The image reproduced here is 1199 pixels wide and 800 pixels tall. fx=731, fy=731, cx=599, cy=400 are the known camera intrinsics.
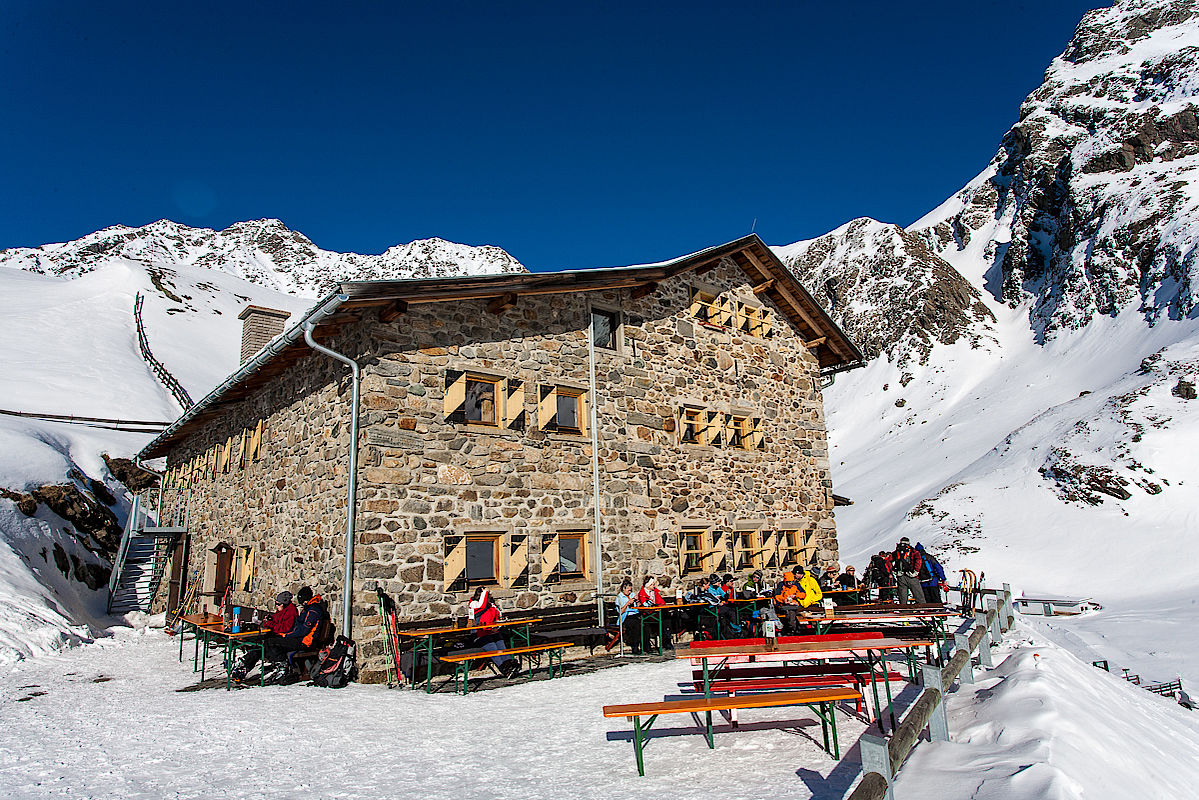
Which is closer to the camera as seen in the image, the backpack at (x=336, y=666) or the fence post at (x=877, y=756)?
the fence post at (x=877, y=756)

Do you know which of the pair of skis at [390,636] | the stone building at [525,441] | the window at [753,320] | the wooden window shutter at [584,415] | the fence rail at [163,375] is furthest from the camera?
the fence rail at [163,375]

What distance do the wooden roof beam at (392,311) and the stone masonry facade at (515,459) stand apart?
0.31ft

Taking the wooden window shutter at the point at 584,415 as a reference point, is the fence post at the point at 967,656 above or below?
below

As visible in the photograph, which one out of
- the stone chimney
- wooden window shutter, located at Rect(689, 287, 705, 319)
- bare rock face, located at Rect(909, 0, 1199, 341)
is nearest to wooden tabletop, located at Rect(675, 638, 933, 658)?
wooden window shutter, located at Rect(689, 287, 705, 319)

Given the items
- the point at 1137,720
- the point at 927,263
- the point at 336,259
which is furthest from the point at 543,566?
the point at 336,259

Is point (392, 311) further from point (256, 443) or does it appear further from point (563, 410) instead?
point (256, 443)

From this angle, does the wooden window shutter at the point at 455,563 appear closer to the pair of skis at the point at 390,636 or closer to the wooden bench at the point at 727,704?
the pair of skis at the point at 390,636

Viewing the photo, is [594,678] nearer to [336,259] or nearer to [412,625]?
[412,625]

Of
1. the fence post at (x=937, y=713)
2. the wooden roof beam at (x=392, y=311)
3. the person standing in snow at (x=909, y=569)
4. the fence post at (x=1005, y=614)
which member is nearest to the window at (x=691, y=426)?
the person standing in snow at (x=909, y=569)

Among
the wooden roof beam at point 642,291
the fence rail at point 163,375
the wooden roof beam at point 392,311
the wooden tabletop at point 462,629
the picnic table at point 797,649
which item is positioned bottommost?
the picnic table at point 797,649

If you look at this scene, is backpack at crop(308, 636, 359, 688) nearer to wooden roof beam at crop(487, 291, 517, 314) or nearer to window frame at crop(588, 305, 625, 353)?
wooden roof beam at crop(487, 291, 517, 314)

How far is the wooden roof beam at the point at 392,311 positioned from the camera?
9.56m

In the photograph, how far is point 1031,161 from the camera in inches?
2249

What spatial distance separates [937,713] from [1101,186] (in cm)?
5908
